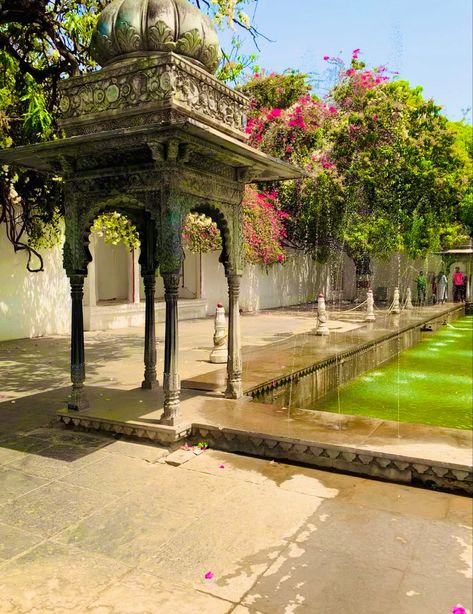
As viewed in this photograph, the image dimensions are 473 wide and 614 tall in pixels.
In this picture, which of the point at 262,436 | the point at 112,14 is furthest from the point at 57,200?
the point at 262,436

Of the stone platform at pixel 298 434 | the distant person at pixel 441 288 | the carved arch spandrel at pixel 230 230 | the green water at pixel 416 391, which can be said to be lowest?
the green water at pixel 416 391

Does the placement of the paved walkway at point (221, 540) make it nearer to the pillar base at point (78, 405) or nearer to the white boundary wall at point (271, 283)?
the pillar base at point (78, 405)

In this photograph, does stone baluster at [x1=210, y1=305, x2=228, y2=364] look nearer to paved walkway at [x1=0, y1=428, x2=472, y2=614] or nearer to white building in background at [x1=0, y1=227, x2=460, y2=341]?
paved walkway at [x1=0, y1=428, x2=472, y2=614]

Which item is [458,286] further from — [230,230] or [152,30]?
[152,30]

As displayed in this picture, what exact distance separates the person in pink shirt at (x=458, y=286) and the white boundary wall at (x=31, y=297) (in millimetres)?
19056

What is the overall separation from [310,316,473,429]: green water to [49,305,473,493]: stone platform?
1.82m

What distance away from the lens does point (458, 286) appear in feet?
84.3

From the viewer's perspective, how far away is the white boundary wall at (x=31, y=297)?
13.0 m

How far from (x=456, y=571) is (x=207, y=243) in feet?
52.2

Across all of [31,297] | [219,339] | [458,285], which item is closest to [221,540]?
[219,339]

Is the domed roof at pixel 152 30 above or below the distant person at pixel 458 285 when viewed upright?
above

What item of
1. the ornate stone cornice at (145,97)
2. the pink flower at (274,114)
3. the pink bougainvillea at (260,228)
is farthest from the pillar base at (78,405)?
the pink flower at (274,114)

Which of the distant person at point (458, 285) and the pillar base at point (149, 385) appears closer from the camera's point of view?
the pillar base at point (149, 385)

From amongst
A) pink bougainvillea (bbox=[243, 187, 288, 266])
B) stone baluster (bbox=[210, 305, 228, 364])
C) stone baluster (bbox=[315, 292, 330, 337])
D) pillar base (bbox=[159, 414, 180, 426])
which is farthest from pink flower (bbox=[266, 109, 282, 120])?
pillar base (bbox=[159, 414, 180, 426])
